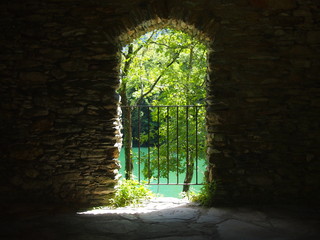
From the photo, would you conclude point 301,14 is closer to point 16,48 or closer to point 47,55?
point 47,55

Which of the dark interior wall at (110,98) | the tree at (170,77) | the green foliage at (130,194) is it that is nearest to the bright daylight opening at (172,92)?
the tree at (170,77)

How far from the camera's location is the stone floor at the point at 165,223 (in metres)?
2.40

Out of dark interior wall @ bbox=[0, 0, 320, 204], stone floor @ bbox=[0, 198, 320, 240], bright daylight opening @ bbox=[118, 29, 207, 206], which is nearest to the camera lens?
stone floor @ bbox=[0, 198, 320, 240]

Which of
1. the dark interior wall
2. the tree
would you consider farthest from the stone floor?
the tree

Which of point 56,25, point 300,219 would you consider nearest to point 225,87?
point 300,219

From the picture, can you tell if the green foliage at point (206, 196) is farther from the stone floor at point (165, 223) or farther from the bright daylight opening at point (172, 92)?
the bright daylight opening at point (172, 92)

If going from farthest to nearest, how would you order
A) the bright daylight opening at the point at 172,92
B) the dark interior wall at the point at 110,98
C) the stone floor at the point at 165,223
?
the bright daylight opening at the point at 172,92
the dark interior wall at the point at 110,98
the stone floor at the point at 165,223

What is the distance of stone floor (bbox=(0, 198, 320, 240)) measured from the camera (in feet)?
7.87

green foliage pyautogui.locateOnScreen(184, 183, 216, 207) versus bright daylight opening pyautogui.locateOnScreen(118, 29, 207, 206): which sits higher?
bright daylight opening pyautogui.locateOnScreen(118, 29, 207, 206)

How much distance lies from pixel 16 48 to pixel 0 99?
2.17 feet

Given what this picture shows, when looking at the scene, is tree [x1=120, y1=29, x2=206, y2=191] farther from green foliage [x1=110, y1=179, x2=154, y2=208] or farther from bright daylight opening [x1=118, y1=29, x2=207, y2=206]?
green foliage [x1=110, y1=179, x2=154, y2=208]

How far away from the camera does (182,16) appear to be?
3.29m

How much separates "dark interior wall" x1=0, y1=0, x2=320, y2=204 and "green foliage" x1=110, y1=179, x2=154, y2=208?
7.2 inches

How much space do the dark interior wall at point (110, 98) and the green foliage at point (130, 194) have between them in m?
0.18
